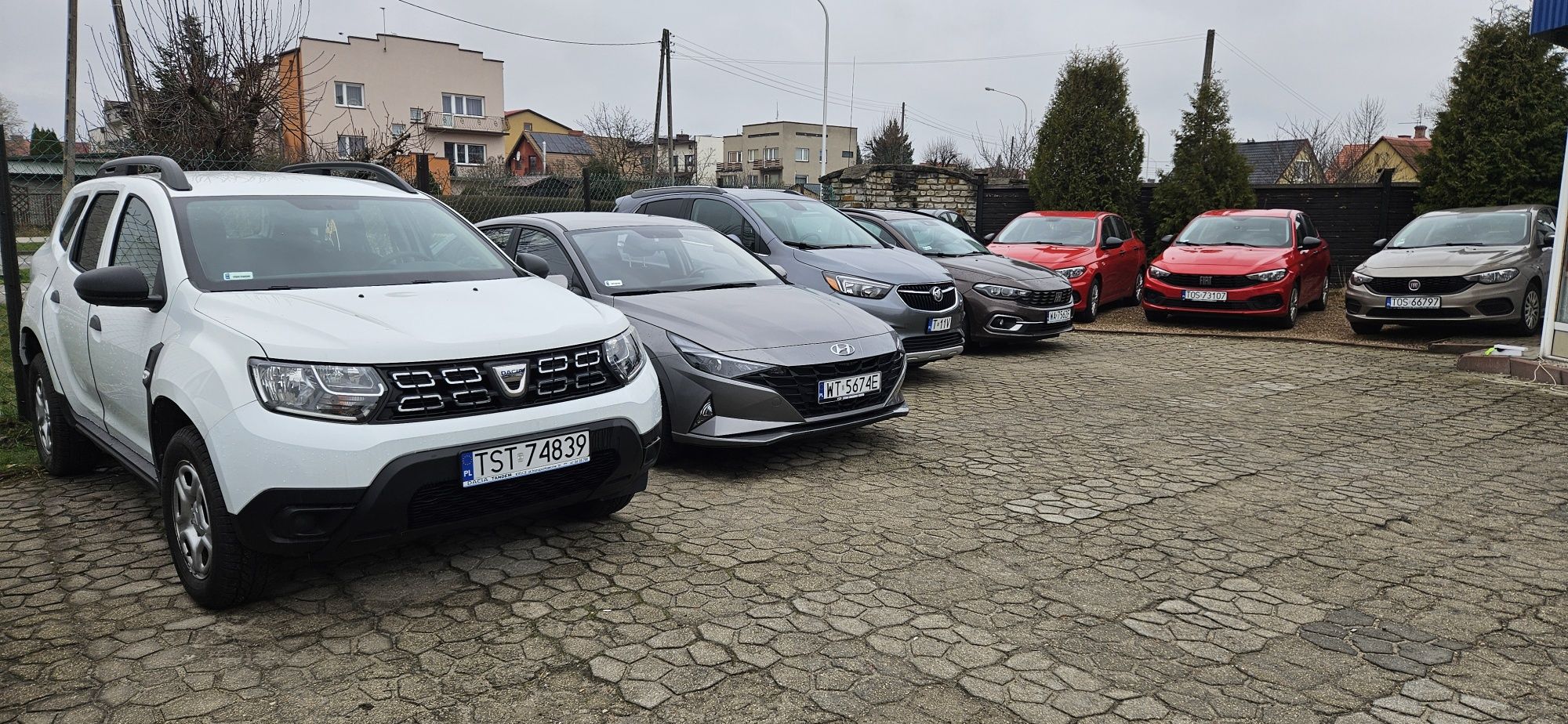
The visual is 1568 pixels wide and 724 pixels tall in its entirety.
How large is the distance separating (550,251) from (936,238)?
243 inches

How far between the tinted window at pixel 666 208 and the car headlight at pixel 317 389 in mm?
6165

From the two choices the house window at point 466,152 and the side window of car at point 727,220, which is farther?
the house window at point 466,152

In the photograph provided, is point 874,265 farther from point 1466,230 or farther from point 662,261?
point 1466,230

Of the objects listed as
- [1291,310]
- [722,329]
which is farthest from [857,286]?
[1291,310]

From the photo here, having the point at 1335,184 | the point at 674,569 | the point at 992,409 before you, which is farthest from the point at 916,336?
the point at 1335,184

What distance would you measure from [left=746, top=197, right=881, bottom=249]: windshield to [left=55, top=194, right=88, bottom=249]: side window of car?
17.2 feet

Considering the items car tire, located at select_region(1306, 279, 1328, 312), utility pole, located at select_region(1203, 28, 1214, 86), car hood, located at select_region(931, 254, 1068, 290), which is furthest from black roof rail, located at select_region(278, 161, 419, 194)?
utility pole, located at select_region(1203, 28, 1214, 86)

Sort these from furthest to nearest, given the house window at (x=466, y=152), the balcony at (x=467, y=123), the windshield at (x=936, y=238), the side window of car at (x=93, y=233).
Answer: the house window at (x=466, y=152) < the balcony at (x=467, y=123) < the windshield at (x=936, y=238) < the side window of car at (x=93, y=233)

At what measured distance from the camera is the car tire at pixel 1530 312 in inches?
447

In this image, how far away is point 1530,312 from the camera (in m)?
11.6

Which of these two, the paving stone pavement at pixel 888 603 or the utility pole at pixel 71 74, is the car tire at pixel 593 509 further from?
the utility pole at pixel 71 74

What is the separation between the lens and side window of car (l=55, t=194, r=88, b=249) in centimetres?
538

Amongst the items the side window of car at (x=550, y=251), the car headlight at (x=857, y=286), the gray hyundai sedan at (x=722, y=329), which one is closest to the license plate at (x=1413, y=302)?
the car headlight at (x=857, y=286)

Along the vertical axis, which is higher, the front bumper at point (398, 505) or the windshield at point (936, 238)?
the windshield at point (936, 238)
